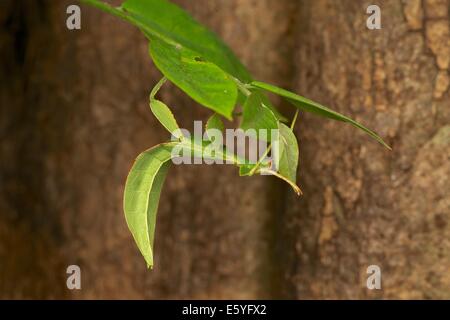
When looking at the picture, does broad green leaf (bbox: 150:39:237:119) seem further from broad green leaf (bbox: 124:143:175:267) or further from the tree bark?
the tree bark

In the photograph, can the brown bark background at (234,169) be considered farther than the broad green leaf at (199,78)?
Yes

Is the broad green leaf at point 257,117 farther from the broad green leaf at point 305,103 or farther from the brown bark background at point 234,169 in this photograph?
the brown bark background at point 234,169

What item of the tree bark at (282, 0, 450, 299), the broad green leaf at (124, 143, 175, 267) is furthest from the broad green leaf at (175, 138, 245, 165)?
the tree bark at (282, 0, 450, 299)

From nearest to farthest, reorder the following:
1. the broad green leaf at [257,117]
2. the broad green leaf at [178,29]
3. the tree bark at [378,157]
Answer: the broad green leaf at [257,117] → the broad green leaf at [178,29] → the tree bark at [378,157]

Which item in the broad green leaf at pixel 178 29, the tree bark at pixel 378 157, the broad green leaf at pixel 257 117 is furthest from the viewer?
the tree bark at pixel 378 157

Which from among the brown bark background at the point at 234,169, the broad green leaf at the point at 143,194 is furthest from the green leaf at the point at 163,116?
the brown bark background at the point at 234,169

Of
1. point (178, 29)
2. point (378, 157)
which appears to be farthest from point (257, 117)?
point (378, 157)
